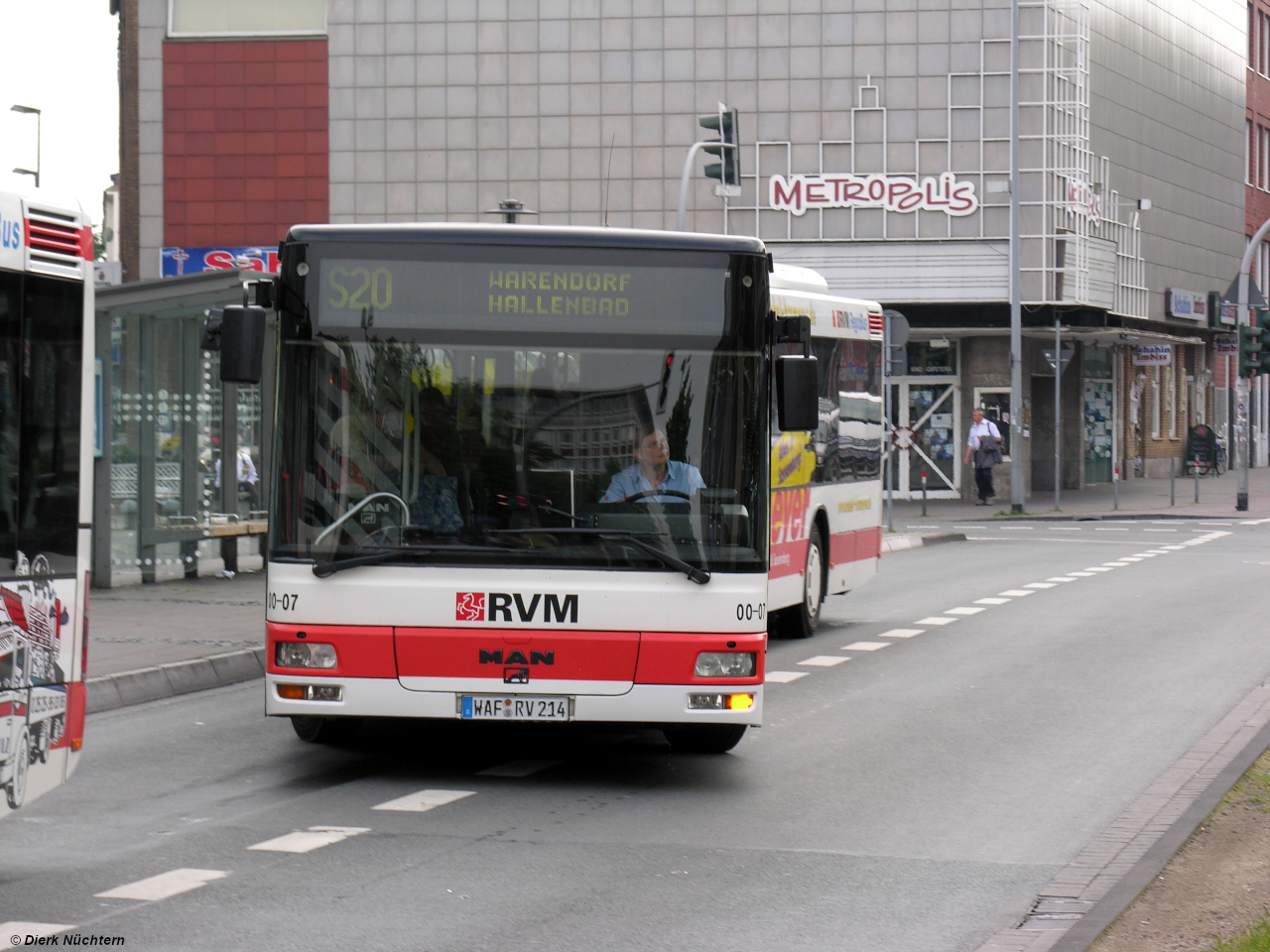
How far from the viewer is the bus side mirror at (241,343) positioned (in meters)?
8.14

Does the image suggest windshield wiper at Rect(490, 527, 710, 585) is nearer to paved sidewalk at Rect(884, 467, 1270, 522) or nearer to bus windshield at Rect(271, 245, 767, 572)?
bus windshield at Rect(271, 245, 767, 572)

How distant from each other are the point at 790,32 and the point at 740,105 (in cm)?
203

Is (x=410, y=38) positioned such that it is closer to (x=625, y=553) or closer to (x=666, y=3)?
(x=666, y=3)

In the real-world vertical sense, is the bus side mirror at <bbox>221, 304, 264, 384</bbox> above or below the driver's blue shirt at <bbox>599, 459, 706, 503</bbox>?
above

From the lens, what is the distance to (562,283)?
8445mm

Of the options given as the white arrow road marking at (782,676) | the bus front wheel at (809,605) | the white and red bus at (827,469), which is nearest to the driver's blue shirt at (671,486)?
the white arrow road marking at (782,676)

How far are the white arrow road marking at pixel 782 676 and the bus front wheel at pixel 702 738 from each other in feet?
8.63

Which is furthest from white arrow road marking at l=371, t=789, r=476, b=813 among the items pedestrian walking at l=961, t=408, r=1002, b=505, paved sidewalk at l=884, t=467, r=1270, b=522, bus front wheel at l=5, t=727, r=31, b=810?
pedestrian walking at l=961, t=408, r=1002, b=505

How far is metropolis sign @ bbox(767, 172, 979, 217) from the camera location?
134 ft

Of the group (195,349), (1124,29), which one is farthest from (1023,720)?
(1124,29)

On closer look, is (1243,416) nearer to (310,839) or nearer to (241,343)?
(241,343)

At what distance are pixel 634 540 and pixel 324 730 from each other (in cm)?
230

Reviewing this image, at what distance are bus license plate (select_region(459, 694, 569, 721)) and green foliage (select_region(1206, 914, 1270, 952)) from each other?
3.52 m

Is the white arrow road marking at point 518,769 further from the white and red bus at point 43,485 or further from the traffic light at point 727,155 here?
the traffic light at point 727,155
